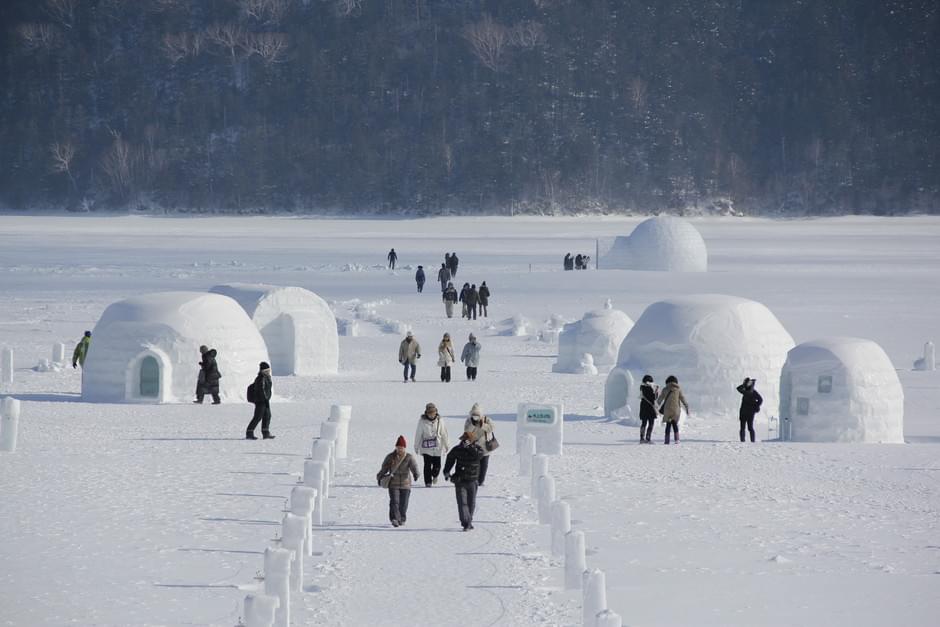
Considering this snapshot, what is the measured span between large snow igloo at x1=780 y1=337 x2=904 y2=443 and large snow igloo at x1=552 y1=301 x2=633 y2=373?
9651 mm

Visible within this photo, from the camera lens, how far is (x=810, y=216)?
12294cm

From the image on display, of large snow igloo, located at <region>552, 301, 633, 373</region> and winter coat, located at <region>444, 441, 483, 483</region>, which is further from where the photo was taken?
large snow igloo, located at <region>552, 301, 633, 373</region>

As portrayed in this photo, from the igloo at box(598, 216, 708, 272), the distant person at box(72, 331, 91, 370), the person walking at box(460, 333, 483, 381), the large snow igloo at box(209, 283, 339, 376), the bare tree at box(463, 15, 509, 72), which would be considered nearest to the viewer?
the person walking at box(460, 333, 483, 381)

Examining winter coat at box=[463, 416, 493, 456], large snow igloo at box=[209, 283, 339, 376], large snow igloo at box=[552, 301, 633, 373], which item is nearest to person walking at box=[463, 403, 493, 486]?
winter coat at box=[463, 416, 493, 456]

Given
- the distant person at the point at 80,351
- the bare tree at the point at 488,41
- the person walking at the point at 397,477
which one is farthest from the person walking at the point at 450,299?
the bare tree at the point at 488,41

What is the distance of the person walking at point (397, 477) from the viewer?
624 inches

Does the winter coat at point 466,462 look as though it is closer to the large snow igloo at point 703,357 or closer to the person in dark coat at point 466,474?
the person in dark coat at point 466,474

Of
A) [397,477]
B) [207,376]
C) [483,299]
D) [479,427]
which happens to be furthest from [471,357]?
[397,477]

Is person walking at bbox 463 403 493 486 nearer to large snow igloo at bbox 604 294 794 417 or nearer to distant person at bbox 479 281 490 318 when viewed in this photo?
large snow igloo at bbox 604 294 794 417

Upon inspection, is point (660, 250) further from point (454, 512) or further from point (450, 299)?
point (454, 512)

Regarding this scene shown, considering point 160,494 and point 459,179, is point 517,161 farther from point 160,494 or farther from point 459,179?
point 160,494

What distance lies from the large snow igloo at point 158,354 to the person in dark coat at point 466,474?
12.3 m

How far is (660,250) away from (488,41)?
77.9 m

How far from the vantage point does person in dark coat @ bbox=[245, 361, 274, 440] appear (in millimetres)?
22047
